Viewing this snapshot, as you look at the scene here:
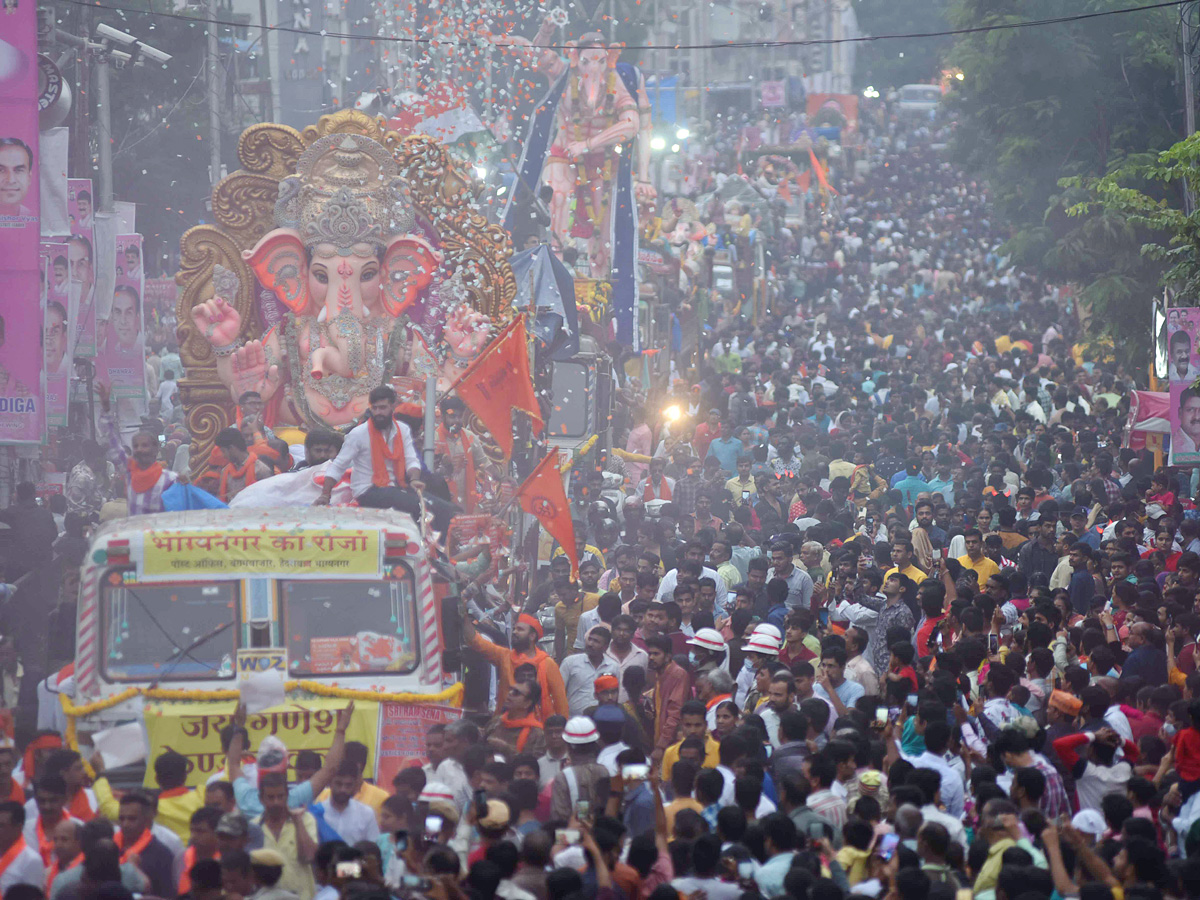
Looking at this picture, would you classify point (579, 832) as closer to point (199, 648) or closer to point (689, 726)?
point (689, 726)

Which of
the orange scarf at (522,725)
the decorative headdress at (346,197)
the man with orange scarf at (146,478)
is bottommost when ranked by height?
the orange scarf at (522,725)

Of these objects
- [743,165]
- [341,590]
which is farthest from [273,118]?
[341,590]

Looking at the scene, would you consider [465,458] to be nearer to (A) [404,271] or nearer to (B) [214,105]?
(A) [404,271]

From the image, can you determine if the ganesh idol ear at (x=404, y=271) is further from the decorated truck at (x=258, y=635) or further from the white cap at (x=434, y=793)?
the white cap at (x=434, y=793)

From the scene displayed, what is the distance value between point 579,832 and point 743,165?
5779 cm

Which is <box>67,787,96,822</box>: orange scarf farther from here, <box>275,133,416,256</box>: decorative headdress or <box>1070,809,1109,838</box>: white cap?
<box>275,133,416,256</box>: decorative headdress

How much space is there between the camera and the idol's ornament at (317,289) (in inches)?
619

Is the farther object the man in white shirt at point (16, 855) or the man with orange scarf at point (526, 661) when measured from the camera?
the man with orange scarf at point (526, 661)

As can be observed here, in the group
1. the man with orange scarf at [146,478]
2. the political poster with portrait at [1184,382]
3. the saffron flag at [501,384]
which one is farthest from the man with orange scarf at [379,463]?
the political poster with portrait at [1184,382]

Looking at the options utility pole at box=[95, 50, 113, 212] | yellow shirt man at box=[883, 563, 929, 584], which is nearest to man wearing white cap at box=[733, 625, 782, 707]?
yellow shirt man at box=[883, 563, 929, 584]

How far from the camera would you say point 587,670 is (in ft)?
A: 34.9

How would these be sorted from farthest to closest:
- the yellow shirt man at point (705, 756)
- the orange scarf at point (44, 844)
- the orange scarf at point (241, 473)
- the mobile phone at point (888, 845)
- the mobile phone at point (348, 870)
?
the orange scarf at point (241, 473) < the yellow shirt man at point (705, 756) < the orange scarf at point (44, 844) < the mobile phone at point (888, 845) < the mobile phone at point (348, 870)

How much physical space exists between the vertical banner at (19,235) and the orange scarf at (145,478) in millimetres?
4047

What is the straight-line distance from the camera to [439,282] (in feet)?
53.1
